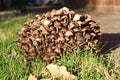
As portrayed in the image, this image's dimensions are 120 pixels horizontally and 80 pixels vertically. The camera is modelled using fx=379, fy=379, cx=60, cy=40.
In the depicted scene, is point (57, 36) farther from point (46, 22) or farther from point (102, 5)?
point (102, 5)

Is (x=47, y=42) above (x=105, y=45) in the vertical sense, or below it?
above

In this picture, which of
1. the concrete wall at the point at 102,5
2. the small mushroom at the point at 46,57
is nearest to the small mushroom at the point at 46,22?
the small mushroom at the point at 46,57

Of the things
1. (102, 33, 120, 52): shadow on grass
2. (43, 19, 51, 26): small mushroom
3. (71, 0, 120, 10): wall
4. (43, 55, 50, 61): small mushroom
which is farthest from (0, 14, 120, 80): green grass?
(71, 0, 120, 10): wall

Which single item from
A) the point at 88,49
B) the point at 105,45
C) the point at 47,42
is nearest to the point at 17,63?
the point at 47,42

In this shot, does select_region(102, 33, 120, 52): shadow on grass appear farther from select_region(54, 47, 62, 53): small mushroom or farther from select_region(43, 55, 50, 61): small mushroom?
select_region(43, 55, 50, 61): small mushroom

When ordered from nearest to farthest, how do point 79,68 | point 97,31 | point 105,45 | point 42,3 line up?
point 79,68 → point 97,31 → point 105,45 → point 42,3

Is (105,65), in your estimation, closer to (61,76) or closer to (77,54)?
(77,54)
